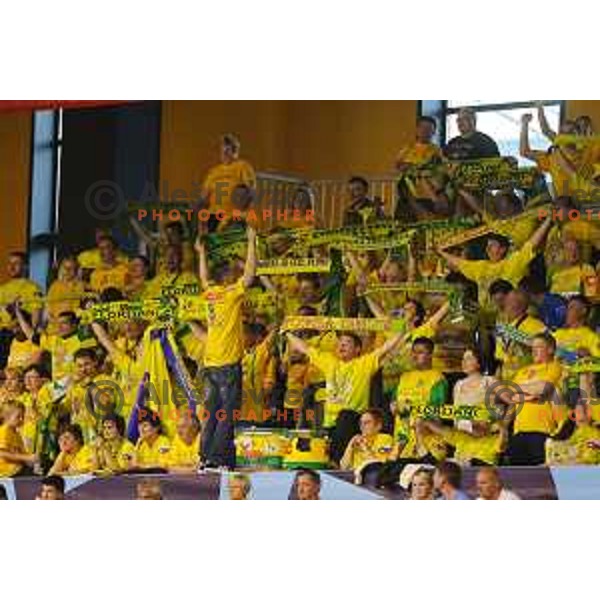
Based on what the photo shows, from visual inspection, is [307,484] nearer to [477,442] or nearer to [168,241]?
[477,442]

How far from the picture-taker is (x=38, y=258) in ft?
30.4

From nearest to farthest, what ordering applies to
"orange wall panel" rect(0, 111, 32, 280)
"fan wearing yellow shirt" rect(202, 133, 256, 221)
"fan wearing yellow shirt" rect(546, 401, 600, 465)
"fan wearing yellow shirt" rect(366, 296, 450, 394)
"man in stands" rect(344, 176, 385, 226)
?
"fan wearing yellow shirt" rect(546, 401, 600, 465) < "fan wearing yellow shirt" rect(366, 296, 450, 394) < "man in stands" rect(344, 176, 385, 226) < "fan wearing yellow shirt" rect(202, 133, 256, 221) < "orange wall panel" rect(0, 111, 32, 280)

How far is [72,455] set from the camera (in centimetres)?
930

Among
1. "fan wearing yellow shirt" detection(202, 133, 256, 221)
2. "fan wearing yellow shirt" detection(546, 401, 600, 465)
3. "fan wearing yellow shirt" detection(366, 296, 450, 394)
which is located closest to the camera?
"fan wearing yellow shirt" detection(546, 401, 600, 465)

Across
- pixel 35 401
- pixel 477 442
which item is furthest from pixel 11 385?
pixel 477 442

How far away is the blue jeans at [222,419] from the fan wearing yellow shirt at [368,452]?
0.54 m

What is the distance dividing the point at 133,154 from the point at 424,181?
53.4 inches

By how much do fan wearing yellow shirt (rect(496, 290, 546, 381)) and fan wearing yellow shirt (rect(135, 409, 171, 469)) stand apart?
160 cm

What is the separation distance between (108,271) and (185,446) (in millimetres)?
897

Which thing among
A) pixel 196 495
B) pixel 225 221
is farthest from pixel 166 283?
pixel 196 495

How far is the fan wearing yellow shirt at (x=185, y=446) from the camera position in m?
8.98

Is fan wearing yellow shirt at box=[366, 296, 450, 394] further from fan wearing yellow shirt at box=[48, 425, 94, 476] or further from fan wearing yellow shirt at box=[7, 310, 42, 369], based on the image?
fan wearing yellow shirt at box=[7, 310, 42, 369]

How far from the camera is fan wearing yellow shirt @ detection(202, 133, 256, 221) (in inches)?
351

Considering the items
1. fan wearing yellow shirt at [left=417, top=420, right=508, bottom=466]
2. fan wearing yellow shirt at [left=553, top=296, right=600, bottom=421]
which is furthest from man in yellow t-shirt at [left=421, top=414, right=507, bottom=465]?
fan wearing yellow shirt at [left=553, top=296, right=600, bottom=421]
